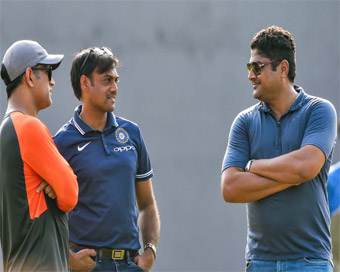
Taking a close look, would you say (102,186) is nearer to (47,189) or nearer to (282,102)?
(47,189)

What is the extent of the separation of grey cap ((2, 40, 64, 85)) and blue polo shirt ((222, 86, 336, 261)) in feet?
4.45

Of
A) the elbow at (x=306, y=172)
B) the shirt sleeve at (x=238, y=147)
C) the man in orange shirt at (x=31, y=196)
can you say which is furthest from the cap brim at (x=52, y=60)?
the elbow at (x=306, y=172)

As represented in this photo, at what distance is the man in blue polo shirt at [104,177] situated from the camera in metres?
3.66

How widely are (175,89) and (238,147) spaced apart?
363 centimetres

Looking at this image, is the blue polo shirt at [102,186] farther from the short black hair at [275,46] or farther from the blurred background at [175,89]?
the blurred background at [175,89]

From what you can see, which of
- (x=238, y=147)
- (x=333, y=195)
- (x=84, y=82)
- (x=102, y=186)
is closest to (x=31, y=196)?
(x=102, y=186)

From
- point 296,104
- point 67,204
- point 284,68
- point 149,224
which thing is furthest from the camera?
point 149,224

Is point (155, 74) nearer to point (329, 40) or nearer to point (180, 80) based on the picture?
point (180, 80)

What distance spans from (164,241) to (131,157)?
368cm

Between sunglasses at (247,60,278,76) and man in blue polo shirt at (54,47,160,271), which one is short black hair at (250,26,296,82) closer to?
sunglasses at (247,60,278,76)

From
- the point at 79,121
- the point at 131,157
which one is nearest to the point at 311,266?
the point at 131,157

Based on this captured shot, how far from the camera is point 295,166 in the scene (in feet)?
11.7

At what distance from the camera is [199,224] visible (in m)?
7.29

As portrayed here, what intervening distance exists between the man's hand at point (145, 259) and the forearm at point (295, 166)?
0.92m
